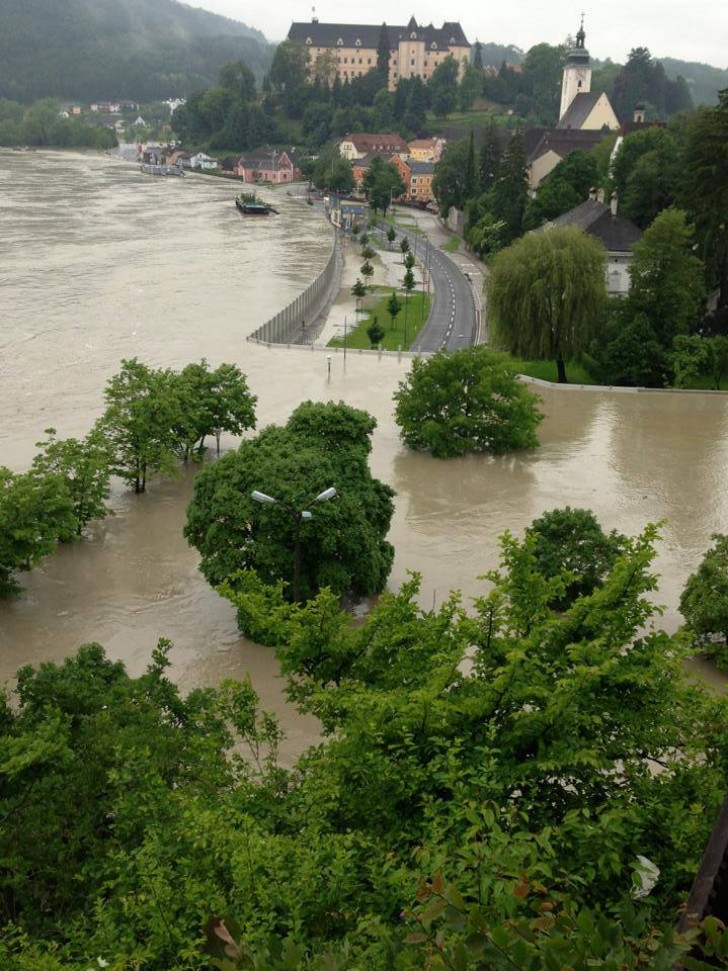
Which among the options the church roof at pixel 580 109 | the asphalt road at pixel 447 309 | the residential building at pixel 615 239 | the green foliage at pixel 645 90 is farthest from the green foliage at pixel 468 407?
the green foliage at pixel 645 90

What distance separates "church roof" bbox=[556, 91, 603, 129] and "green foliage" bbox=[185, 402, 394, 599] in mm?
90940

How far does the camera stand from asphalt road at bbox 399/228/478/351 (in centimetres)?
4497

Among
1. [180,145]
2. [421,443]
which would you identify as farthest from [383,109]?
[421,443]

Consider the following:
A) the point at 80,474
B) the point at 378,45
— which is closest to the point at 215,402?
the point at 80,474

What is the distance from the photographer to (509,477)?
26.6m

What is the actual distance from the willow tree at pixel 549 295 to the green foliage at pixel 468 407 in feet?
27.5

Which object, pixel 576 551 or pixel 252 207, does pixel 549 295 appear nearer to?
pixel 576 551

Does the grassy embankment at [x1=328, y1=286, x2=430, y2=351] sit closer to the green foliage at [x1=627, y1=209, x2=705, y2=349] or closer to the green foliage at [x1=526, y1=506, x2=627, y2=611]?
the green foliage at [x1=627, y1=209, x2=705, y2=349]

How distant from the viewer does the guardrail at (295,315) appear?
41.7 m

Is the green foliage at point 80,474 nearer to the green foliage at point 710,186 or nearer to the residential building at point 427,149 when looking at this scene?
the green foliage at point 710,186

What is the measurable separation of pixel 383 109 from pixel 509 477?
4778 inches

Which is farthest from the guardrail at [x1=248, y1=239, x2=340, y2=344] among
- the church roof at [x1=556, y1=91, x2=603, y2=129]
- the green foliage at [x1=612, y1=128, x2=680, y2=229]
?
the church roof at [x1=556, y1=91, x2=603, y2=129]

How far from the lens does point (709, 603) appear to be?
17.0 metres

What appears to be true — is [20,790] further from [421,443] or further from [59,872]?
[421,443]
